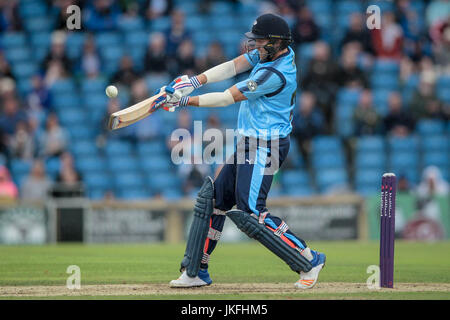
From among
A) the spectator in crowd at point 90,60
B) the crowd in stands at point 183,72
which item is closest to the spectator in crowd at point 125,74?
the crowd in stands at point 183,72

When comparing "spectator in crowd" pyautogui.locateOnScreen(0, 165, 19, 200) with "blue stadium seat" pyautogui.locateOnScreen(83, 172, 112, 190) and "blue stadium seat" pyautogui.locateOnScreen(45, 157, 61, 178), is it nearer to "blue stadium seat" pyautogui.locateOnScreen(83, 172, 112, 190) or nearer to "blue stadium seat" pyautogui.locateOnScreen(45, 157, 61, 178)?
"blue stadium seat" pyautogui.locateOnScreen(45, 157, 61, 178)

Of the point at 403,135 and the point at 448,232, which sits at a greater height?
the point at 403,135

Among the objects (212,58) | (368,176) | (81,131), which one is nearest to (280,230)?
(368,176)

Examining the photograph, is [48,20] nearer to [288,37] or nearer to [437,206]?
[437,206]

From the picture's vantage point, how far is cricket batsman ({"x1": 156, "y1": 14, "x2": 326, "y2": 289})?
22.7ft

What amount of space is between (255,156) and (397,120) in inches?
409

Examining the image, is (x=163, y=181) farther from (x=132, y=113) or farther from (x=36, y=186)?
(x=132, y=113)

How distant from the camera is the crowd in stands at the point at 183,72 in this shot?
52.7 ft

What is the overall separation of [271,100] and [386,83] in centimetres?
1142

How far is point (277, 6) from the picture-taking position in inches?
723

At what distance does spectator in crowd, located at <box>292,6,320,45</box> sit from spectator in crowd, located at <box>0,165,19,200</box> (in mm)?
7086

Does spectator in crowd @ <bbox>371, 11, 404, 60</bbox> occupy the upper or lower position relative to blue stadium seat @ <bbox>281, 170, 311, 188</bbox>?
upper

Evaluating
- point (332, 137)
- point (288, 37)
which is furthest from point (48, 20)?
point (288, 37)

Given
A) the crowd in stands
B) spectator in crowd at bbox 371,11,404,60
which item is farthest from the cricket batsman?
spectator in crowd at bbox 371,11,404,60
